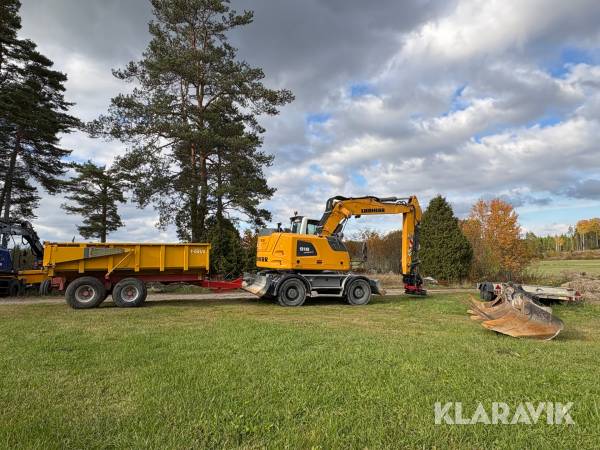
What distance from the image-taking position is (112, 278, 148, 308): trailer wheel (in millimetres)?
12926

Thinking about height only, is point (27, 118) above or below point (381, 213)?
above

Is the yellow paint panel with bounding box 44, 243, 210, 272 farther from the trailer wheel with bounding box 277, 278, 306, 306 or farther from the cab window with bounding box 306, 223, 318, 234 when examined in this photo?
the cab window with bounding box 306, 223, 318, 234

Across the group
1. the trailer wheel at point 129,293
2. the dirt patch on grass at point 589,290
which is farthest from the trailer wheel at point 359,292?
the dirt patch on grass at point 589,290

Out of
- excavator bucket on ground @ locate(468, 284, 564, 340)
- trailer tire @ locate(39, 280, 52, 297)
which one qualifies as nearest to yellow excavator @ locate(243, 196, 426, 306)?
excavator bucket on ground @ locate(468, 284, 564, 340)

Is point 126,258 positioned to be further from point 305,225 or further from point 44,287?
point 44,287

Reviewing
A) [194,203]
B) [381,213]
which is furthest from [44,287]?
[381,213]

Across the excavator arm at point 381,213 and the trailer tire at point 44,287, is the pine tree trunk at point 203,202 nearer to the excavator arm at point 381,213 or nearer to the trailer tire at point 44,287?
the trailer tire at point 44,287

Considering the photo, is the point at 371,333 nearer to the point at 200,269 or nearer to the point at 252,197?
the point at 200,269

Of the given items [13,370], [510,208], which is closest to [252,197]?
[13,370]

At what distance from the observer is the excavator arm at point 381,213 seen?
1488 cm

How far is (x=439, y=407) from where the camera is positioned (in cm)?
416

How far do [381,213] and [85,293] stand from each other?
9950 mm

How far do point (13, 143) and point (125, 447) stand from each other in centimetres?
2386

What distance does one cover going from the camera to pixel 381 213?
15.4m
